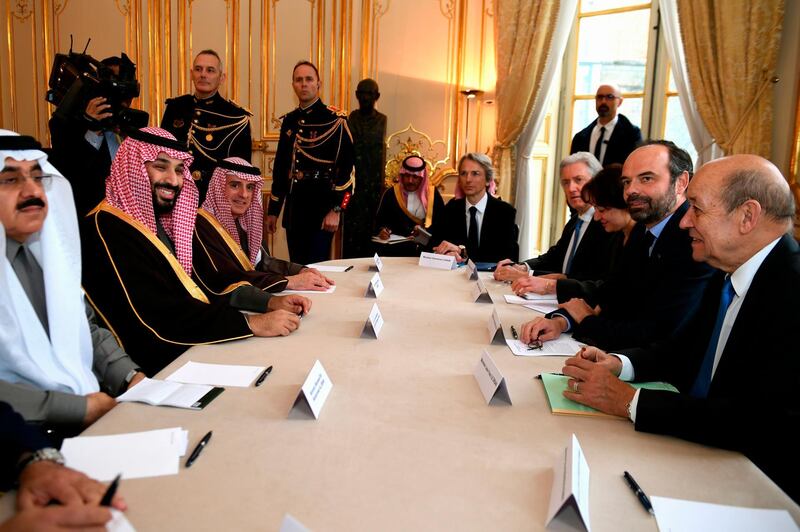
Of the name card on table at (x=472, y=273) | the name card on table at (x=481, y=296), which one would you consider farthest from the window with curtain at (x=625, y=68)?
the name card on table at (x=481, y=296)

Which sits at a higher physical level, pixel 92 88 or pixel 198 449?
pixel 92 88

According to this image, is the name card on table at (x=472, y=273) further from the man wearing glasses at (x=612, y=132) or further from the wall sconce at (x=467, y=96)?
the wall sconce at (x=467, y=96)

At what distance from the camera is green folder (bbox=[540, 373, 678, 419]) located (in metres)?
1.40

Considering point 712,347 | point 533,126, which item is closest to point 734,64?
point 533,126

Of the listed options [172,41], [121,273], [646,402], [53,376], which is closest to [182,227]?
[121,273]

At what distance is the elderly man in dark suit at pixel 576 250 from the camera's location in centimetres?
318

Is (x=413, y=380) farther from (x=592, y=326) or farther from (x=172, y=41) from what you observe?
(x=172, y=41)

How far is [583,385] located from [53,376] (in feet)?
4.47

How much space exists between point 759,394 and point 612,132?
157 inches

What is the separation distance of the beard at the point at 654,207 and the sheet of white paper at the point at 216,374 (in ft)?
5.05

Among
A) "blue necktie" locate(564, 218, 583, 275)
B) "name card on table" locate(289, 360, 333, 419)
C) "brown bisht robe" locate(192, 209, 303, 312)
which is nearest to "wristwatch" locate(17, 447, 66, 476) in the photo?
"name card on table" locate(289, 360, 333, 419)

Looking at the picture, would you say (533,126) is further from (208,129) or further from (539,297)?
(539,297)

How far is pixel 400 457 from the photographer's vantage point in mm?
1168

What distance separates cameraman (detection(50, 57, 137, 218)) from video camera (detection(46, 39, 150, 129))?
0.06 feet
